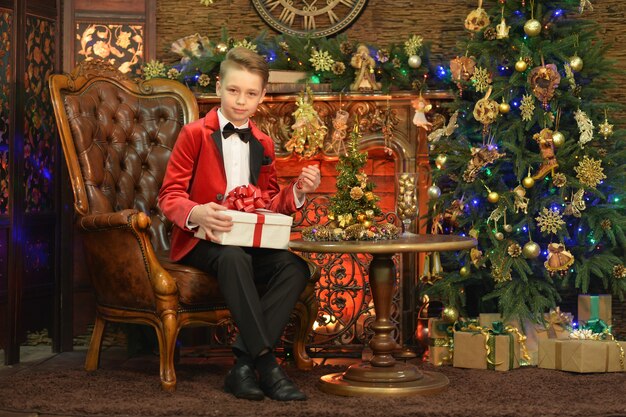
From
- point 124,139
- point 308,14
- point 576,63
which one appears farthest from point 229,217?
point 308,14

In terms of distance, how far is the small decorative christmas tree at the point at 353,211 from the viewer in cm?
400

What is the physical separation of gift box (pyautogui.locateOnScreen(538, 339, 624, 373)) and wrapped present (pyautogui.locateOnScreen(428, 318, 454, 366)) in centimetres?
53

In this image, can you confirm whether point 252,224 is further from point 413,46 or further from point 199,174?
point 413,46

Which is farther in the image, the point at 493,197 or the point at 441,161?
the point at 441,161

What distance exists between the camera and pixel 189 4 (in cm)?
589

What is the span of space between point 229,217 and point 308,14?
2324 mm

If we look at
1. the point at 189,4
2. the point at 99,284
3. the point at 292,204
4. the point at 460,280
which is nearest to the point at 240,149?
the point at 292,204

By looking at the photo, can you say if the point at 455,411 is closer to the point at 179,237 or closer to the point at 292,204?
the point at 292,204

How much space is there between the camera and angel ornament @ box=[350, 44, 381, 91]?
17.4 ft

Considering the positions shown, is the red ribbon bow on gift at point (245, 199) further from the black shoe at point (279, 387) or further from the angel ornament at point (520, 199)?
the angel ornament at point (520, 199)

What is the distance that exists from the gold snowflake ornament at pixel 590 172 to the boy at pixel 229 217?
149 centimetres

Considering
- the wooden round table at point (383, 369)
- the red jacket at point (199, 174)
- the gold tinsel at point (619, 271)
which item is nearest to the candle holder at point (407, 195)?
the wooden round table at point (383, 369)

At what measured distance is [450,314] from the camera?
16.0ft

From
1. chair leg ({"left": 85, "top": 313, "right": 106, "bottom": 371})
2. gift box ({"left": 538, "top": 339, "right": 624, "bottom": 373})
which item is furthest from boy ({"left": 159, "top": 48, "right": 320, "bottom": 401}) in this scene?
gift box ({"left": 538, "top": 339, "right": 624, "bottom": 373})
